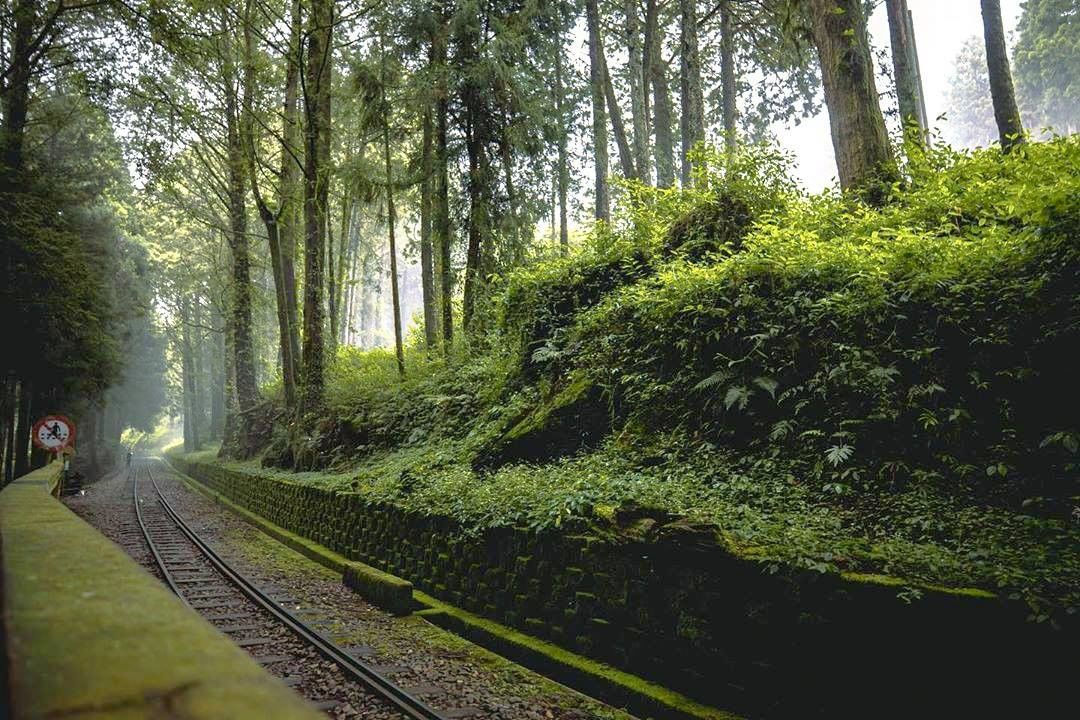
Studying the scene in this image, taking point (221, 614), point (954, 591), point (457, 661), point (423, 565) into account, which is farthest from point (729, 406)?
point (221, 614)

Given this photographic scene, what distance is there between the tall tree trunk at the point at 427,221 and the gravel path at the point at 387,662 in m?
9.08

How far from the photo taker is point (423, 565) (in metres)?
8.73

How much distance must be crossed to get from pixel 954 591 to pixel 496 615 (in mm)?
4723

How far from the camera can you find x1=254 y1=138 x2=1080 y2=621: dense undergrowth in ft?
15.2

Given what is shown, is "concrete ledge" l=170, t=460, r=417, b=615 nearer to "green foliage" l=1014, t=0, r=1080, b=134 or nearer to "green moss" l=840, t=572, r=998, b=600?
"green moss" l=840, t=572, r=998, b=600

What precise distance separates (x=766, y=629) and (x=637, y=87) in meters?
17.9

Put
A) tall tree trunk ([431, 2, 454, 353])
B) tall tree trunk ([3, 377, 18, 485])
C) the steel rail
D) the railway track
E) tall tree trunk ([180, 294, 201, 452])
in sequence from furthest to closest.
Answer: tall tree trunk ([180, 294, 201, 452]) → tall tree trunk ([3, 377, 18, 485]) → tall tree trunk ([431, 2, 454, 353]) → the steel rail → the railway track

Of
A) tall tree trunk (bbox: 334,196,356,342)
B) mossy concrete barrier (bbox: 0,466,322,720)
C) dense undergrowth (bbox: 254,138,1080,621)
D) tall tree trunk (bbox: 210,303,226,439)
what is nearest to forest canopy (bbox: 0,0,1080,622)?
dense undergrowth (bbox: 254,138,1080,621)

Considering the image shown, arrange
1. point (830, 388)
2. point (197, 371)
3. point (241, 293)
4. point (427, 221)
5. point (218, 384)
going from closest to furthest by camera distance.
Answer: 1. point (830, 388)
2. point (427, 221)
3. point (241, 293)
4. point (218, 384)
5. point (197, 371)

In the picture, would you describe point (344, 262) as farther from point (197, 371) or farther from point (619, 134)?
point (197, 371)

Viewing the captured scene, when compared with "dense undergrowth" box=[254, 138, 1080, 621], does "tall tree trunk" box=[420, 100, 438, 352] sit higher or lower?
higher

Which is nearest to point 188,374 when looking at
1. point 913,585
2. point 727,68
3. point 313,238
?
point 313,238

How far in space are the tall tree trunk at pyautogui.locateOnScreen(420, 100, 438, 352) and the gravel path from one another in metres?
9.08

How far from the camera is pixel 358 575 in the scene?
9.20 meters
